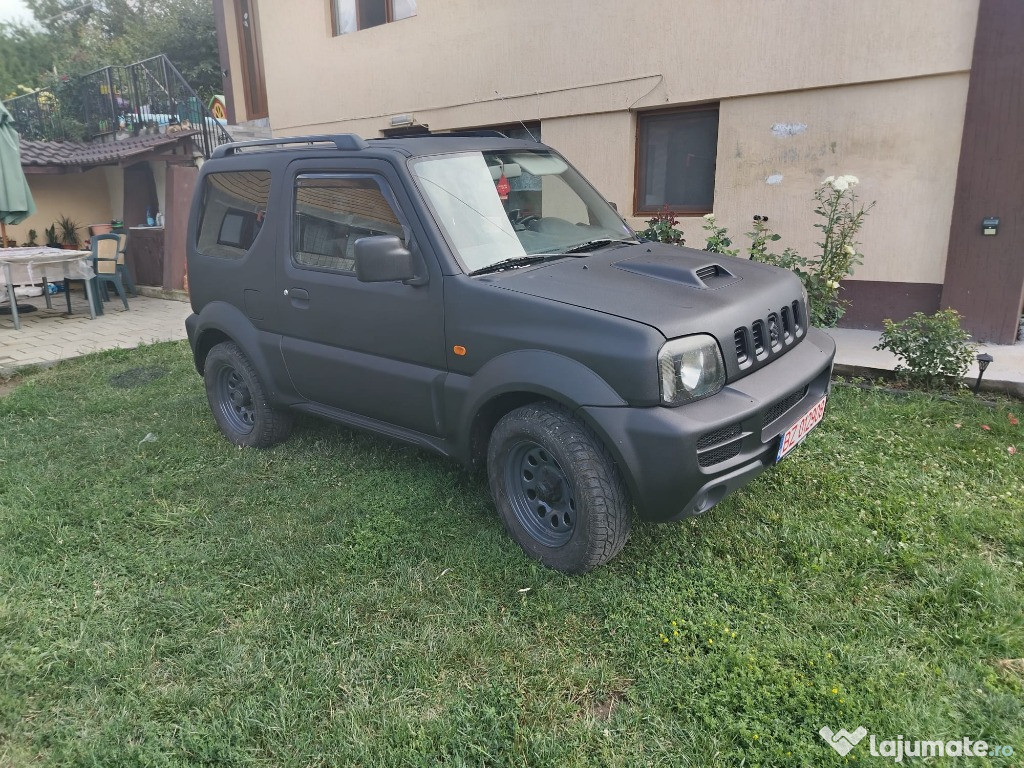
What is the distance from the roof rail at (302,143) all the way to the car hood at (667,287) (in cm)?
122

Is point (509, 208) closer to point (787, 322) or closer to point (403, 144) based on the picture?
point (403, 144)

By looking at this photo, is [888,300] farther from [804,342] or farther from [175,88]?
[175,88]

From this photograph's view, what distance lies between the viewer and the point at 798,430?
10.3 ft

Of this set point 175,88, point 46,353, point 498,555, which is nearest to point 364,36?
point 175,88

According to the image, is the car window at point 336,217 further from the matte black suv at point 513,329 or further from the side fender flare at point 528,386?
the side fender flare at point 528,386

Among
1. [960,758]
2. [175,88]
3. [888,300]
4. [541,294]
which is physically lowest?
[960,758]

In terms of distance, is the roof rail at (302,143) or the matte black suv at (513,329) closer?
the matte black suv at (513,329)

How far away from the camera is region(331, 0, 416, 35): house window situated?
10.4 m

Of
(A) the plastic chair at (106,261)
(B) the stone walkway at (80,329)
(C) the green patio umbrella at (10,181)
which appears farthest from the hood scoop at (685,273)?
(A) the plastic chair at (106,261)

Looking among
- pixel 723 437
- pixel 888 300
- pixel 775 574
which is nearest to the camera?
pixel 723 437

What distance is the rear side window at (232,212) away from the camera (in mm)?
4289

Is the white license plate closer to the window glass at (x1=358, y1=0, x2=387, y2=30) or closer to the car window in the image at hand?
the car window

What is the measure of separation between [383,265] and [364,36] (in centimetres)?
913

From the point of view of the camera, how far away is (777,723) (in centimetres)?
225
